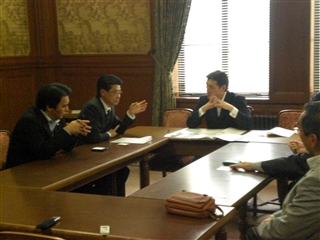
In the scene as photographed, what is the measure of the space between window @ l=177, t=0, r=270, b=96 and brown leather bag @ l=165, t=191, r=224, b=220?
388cm

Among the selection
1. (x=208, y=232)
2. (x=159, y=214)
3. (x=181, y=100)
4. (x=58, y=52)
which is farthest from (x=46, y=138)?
(x=58, y=52)

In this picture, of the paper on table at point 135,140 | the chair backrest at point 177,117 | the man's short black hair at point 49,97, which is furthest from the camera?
the chair backrest at point 177,117

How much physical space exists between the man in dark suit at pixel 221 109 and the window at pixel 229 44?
1264 mm

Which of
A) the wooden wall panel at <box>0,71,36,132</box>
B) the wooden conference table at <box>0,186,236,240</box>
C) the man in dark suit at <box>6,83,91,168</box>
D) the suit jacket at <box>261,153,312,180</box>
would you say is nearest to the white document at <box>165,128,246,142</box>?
the man in dark suit at <box>6,83,91,168</box>

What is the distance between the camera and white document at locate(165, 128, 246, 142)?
14.5 ft

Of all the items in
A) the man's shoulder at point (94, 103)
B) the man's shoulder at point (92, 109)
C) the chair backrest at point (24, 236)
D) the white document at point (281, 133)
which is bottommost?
the white document at point (281, 133)

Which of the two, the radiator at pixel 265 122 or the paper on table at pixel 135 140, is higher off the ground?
the paper on table at pixel 135 140

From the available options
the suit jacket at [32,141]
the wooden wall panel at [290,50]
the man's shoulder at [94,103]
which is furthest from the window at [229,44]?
the suit jacket at [32,141]

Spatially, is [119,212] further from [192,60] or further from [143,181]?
[192,60]

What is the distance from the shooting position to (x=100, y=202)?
8.71 feet

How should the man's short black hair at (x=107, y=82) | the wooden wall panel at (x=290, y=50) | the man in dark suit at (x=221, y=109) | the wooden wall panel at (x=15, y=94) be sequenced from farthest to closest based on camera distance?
the wooden wall panel at (x=15, y=94) < the wooden wall panel at (x=290, y=50) < the man in dark suit at (x=221, y=109) < the man's short black hair at (x=107, y=82)

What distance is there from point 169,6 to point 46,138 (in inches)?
116

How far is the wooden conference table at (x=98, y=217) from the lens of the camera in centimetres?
221

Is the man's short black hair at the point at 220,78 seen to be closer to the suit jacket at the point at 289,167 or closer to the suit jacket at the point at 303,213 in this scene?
the suit jacket at the point at 289,167
